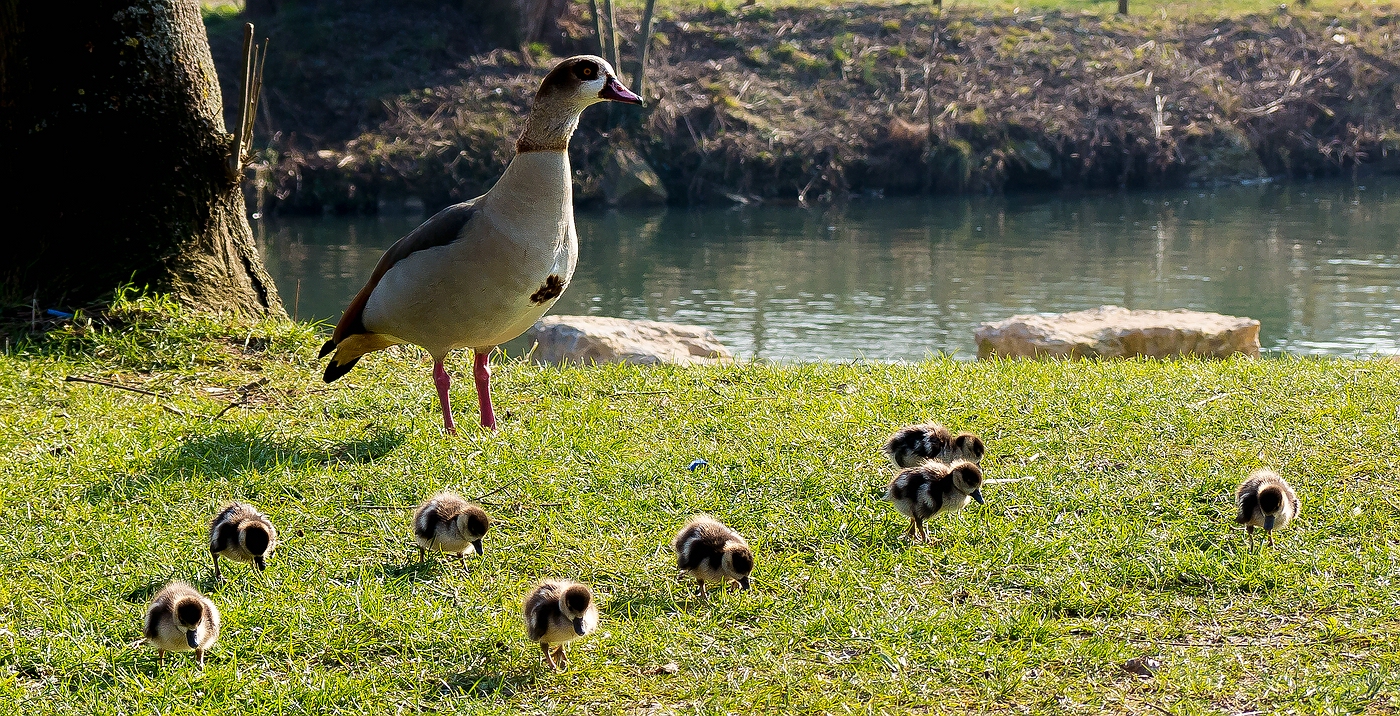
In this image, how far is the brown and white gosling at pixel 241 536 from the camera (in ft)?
15.1

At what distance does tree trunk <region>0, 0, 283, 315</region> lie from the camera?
809 cm

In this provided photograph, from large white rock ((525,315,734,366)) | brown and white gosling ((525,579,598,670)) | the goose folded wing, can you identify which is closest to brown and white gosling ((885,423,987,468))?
brown and white gosling ((525,579,598,670))

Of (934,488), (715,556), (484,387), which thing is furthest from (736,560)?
(484,387)

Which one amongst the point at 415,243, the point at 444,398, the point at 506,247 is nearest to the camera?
the point at 506,247

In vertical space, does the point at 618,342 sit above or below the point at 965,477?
below

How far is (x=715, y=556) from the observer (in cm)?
452

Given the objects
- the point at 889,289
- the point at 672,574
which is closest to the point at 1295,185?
the point at 889,289

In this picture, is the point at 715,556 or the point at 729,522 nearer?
the point at 715,556

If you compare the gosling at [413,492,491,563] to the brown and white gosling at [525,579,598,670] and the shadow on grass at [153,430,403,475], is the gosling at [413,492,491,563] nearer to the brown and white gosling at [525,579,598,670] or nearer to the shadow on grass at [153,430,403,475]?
the brown and white gosling at [525,579,598,670]

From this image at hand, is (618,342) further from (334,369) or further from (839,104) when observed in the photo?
(839,104)

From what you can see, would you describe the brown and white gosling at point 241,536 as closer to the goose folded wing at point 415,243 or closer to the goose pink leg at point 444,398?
the goose pink leg at point 444,398

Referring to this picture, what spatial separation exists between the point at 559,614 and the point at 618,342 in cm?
647

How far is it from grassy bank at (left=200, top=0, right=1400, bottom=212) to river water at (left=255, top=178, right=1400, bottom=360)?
1.05m

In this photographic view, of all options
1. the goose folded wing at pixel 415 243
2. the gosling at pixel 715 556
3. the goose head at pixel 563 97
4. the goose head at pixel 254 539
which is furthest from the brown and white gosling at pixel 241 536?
the goose head at pixel 563 97
